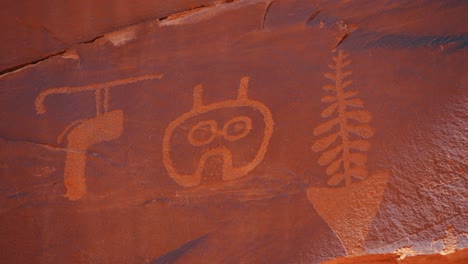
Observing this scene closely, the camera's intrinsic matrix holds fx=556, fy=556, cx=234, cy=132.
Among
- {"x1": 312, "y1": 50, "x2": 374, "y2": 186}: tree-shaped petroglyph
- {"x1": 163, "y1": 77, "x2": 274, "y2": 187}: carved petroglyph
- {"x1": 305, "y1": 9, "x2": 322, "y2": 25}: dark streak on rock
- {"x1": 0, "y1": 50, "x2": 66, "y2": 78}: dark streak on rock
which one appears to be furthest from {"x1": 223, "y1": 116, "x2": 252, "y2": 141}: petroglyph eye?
{"x1": 0, "y1": 50, "x2": 66, "y2": 78}: dark streak on rock

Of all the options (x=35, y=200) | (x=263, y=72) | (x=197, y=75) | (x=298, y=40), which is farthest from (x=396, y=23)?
(x=35, y=200)

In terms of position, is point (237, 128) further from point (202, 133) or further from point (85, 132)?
point (85, 132)

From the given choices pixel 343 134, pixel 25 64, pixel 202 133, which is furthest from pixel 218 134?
pixel 25 64

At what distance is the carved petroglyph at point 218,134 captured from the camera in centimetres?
157

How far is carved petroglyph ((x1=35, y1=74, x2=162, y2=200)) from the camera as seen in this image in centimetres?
166

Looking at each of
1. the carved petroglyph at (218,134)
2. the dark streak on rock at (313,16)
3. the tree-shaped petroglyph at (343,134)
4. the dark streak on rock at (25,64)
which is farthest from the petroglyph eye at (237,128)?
the dark streak on rock at (25,64)

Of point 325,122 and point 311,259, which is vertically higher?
point 325,122

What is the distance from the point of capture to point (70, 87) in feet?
5.91

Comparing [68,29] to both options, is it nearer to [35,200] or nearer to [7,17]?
[7,17]

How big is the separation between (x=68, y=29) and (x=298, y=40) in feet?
2.64

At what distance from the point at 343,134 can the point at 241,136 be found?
290 millimetres

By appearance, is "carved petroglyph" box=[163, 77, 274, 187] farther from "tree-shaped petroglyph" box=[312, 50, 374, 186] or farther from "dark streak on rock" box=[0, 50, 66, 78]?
"dark streak on rock" box=[0, 50, 66, 78]

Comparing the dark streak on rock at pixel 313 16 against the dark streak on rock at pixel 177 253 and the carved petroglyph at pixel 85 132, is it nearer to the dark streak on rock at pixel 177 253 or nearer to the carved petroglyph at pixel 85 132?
the carved petroglyph at pixel 85 132

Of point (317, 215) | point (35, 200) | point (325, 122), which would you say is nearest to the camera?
point (317, 215)
